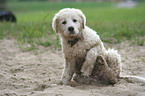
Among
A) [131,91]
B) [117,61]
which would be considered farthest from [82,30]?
[131,91]

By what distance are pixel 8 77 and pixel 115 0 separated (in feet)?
168

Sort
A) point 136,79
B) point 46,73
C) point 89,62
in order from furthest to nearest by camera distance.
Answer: point 46,73 → point 136,79 → point 89,62

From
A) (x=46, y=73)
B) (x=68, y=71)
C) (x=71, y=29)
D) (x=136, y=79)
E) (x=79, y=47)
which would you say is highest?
(x=71, y=29)

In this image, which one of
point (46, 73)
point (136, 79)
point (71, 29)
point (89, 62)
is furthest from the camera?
point (46, 73)

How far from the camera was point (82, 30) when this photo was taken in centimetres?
359

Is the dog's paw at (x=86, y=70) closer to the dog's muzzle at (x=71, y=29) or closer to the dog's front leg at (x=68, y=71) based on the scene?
the dog's front leg at (x=68, y=71)

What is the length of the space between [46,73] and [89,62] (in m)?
1.36

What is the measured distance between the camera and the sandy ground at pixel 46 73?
3256 mm

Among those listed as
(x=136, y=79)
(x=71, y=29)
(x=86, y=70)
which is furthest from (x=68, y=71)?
(x=136, y=79)

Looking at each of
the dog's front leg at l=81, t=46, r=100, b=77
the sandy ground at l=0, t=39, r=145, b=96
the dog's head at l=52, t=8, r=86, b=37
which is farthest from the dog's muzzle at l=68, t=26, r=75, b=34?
the sandy ground at l=0, t=39, r=145, b=96

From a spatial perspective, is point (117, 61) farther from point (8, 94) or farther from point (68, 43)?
point (8, 94)

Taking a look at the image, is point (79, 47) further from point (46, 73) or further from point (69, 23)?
point (46, 73)

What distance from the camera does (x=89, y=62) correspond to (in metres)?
3.45

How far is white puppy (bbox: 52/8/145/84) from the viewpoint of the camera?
3.42 meters
